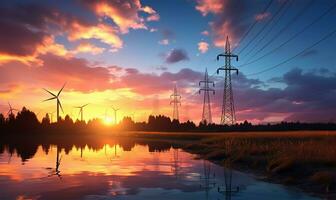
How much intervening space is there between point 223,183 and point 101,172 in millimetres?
9733

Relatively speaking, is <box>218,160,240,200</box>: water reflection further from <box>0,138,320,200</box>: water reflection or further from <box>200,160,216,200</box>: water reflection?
<box>200,160,216,200</box>: water reflection

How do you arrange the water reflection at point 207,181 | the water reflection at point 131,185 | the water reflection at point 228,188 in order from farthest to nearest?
the water reflection at point 207,181, the water reflection at point 228,188, the water reflection at point 131,185

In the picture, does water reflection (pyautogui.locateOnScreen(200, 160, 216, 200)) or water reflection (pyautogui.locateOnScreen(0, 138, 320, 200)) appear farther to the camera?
water reflection (pyautogui.locateOnScreen(200, 160, 216, 200))

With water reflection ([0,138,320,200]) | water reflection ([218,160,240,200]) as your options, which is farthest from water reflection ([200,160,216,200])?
water reflection ([218,160,240,200])

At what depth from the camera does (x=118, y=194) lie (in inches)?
772

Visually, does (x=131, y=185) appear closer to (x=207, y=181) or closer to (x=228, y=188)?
(x=207, y=181)

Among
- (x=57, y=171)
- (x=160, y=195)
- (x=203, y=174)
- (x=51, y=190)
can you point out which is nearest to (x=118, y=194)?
(x=160, y=195)

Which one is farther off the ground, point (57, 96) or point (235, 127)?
point (57, 96)

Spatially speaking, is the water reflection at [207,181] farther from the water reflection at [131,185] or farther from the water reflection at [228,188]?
the water reflection at [228,188]

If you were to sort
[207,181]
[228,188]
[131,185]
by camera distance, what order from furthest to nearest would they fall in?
1. [207,181]
2. [131,185]
3. [228,188]

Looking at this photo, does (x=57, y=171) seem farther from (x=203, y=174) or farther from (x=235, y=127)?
(x=235, y=127)

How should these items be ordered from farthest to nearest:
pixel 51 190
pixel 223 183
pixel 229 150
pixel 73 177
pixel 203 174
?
pixel 229 150 < pixel 203 174 < pixel 73 177 < pixel 223 183 < pixel 51 190

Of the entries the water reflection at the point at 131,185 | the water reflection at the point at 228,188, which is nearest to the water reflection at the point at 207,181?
the water reflection at the point at 131,185

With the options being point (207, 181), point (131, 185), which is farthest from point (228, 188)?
point (131, 185)
